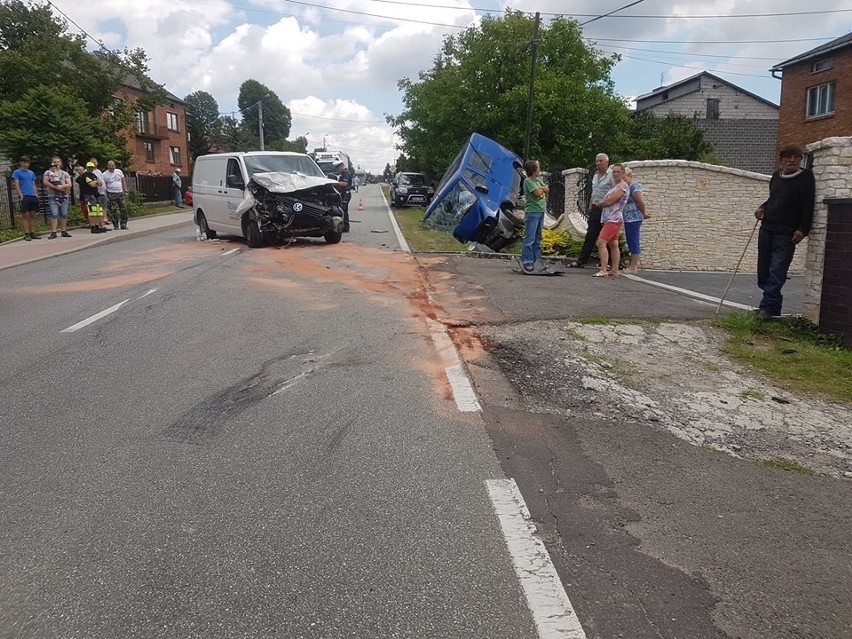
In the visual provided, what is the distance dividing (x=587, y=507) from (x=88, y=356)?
5.02 metres

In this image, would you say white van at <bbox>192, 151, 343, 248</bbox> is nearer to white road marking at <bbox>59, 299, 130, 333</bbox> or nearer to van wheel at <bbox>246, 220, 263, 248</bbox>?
van wheel at <bbox>246, 220, 263, 248</bbox>

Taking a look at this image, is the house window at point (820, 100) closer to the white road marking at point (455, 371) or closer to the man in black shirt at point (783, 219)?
the man in black shirt at point (783, 219)

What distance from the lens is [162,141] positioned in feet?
194

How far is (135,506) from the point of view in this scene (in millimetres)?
3744

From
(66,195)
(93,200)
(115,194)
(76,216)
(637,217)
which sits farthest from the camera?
(76,216)

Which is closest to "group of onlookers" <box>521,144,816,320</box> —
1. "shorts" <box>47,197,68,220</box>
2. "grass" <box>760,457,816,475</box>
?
"grass" <box>760,457,816,475</box>

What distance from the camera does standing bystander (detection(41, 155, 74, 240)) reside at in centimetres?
1816

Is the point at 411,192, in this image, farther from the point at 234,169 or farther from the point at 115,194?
the point at 234,169

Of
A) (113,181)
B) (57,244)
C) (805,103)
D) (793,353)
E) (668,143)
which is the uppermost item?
(805,103)

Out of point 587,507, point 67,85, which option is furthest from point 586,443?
point 67,85

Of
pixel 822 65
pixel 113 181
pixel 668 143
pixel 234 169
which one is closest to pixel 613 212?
pixel 234 169

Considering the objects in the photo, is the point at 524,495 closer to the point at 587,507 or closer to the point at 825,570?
the point at 587,507

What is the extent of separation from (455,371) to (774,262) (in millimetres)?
4123

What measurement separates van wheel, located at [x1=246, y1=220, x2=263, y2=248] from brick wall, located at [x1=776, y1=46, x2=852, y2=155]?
2203 centimetres
